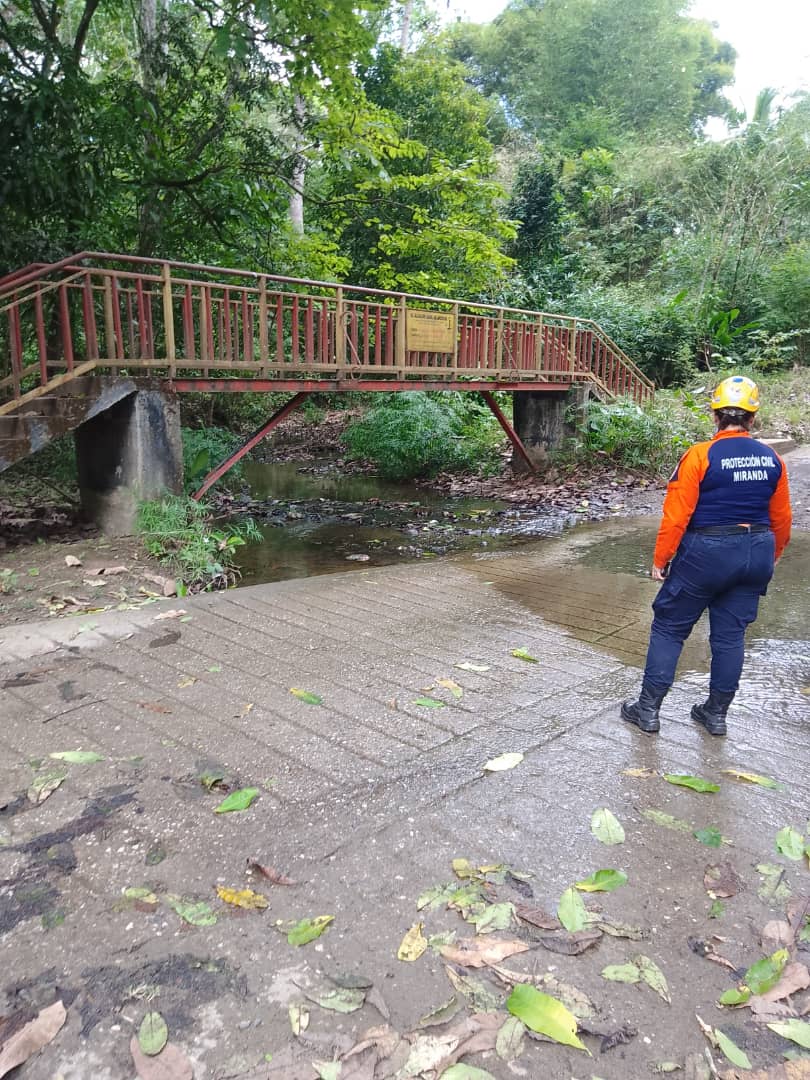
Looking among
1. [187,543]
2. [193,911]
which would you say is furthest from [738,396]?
[187,543]

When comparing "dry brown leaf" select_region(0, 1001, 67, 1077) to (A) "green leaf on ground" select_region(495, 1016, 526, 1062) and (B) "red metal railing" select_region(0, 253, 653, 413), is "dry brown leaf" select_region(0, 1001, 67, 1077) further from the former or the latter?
(B) "red metal railing" select_region(0, 253, 653, 413)

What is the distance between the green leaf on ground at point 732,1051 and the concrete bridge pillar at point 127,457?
21.5 feet

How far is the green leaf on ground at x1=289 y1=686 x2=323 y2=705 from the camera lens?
12.4 feet

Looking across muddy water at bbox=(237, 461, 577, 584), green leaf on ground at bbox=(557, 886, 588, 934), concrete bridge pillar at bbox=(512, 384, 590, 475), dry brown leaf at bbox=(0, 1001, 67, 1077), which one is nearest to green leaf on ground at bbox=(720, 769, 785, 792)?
green leaf on ground at bbox=(557, 886, 588, 934)

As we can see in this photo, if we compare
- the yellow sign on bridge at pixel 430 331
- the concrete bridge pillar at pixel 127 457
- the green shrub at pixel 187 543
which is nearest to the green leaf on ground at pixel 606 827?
the green shrub at pixel 187 543

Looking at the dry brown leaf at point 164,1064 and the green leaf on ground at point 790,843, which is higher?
the green leaf on ground at point 790,843

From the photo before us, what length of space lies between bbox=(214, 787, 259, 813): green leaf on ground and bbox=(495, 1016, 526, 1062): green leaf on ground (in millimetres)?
1317

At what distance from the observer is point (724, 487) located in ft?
10.7

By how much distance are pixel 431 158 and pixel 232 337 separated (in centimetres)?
965

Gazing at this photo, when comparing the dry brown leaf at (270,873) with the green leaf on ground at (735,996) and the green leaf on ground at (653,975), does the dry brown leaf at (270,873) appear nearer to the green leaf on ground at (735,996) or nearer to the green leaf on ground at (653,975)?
the green leaf on ground at (653,975)

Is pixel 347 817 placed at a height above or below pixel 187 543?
below

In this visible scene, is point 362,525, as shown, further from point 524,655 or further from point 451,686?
point 451,686

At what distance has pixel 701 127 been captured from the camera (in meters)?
35.8

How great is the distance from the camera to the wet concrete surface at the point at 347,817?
6.31 feet
